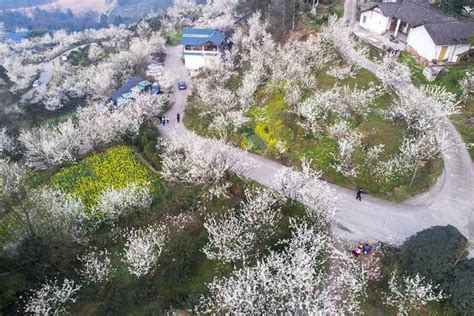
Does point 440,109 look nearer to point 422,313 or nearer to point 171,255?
point 422,313

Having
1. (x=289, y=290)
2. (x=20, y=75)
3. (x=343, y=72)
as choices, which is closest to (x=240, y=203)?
(x=289, y=290)

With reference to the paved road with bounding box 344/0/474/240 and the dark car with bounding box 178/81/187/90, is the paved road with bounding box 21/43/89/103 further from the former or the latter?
the paved road with bounding box 344/0/474/240

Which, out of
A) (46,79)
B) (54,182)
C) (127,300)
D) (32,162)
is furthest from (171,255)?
(46,79)

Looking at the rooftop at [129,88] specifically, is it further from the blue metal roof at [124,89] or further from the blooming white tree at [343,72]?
the blooming white tree at [343,72]

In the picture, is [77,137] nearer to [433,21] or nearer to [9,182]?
[9,182]

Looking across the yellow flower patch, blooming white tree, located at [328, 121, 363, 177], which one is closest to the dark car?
the yellow flower patch
